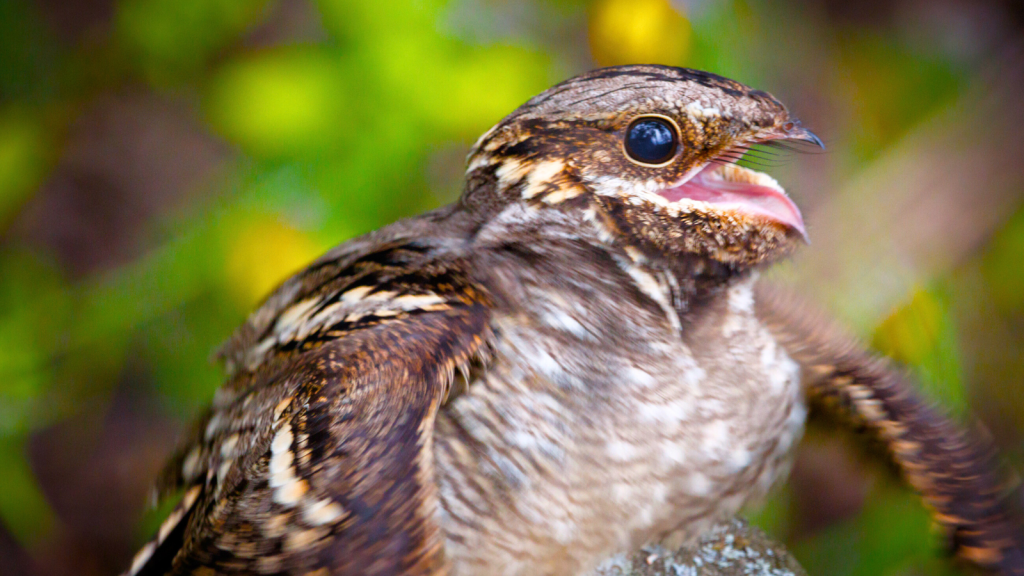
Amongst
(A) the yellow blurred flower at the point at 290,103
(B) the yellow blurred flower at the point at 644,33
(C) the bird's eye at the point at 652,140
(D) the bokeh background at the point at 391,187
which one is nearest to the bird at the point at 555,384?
(C) the bird's eye at the point at 652,140

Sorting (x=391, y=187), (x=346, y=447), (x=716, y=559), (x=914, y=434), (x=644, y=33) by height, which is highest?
(x=644, y=33)

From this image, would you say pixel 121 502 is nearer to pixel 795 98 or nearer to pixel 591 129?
pixel 591 129

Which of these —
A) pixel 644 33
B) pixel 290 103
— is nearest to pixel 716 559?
pixel 644 33

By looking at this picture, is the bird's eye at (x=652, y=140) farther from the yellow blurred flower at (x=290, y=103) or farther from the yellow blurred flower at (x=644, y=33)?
the yellow blurred flower at (x=290, y=103)

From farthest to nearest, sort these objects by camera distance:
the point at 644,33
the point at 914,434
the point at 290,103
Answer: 1. the point at 290,103
2. the point at 644,33
3. the point at 914,434

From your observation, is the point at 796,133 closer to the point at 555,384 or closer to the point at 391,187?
the point at 555,384

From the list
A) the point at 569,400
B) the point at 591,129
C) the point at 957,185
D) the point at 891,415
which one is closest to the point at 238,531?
the point at 569,400

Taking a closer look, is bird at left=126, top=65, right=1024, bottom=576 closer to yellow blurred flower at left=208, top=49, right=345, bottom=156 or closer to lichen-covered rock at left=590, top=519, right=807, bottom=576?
lichen-covered rock at left=590, top=519, right=807, bottom=576

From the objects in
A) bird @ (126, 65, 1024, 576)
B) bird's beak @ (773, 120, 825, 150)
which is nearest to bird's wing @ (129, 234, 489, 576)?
bird @ (126, 65, 1024, 576)
